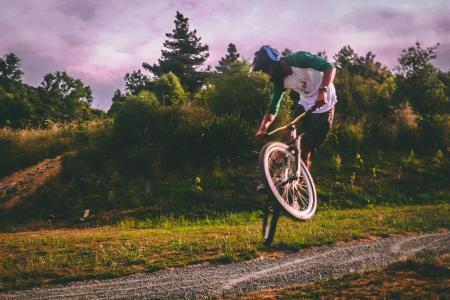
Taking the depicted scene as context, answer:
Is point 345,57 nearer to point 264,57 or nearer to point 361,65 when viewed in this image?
point 361,65

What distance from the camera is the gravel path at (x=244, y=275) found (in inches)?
340

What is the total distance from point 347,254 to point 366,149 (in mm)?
12049

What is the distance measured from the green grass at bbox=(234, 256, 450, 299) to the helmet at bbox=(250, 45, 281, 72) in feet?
16.2

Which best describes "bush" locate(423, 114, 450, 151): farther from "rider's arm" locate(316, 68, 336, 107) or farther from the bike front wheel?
"rider's arm" locate(316, 68, 336, 107)

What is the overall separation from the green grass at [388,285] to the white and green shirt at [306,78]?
418 cm

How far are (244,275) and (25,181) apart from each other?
15.5m

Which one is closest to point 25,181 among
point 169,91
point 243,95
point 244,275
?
point 169,91

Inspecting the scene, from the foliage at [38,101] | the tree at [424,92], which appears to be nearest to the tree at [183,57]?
the foliage at [38,101]

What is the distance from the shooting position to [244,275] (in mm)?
9453

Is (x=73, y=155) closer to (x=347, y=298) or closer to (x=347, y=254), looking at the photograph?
(x=347, y=254)

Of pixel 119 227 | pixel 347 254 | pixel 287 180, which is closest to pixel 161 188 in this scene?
pixel 119 227

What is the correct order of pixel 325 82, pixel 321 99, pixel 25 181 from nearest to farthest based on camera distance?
pixel 321 99, pixel 325 82, pixel 25 181

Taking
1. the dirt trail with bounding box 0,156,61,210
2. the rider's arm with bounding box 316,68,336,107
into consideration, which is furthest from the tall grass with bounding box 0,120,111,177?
the rider's arm with bounding box 316,68,336,107

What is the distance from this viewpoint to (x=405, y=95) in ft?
82.4
